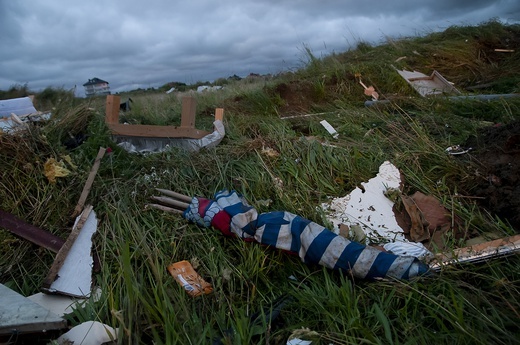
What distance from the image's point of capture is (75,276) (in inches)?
101

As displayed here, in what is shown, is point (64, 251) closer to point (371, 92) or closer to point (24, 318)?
point (24, 318)

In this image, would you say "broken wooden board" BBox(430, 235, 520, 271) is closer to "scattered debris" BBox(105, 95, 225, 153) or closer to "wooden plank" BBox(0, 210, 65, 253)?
"wooden plank" BBox(0, 210, 65, 253)

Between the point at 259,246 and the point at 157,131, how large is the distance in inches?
109

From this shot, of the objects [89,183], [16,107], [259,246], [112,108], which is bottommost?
[259,246]

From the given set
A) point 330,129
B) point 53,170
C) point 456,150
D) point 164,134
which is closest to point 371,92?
point 330,129

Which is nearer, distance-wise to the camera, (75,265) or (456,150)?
(75,265)

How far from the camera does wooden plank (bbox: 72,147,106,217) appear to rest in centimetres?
314

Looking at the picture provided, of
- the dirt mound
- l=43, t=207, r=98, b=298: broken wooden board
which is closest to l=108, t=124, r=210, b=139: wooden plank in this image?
l=43, t=207, r=98, b=298: broken wooden board

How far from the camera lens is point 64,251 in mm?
2711

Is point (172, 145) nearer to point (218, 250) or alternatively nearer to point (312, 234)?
point (218, 250)

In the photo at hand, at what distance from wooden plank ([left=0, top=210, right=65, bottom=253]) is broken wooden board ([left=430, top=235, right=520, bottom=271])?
274 centimetres

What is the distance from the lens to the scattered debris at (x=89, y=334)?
1963 mm

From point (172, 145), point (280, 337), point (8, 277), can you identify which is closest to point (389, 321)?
point (280, 337)

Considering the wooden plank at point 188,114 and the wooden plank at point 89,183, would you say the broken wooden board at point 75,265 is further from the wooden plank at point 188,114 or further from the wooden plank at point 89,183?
the wooden plank at point 188,114
